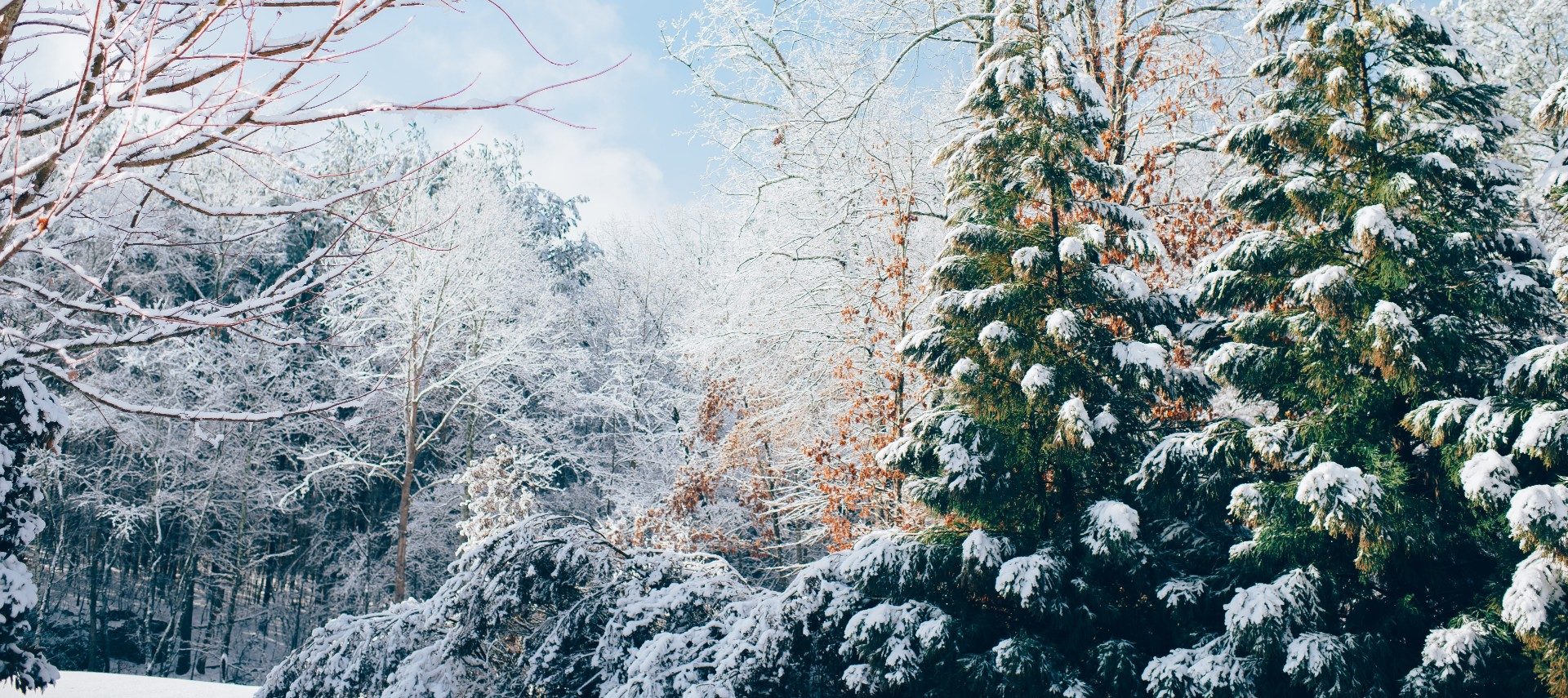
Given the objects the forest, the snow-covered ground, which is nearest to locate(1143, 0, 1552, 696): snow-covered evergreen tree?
the forest

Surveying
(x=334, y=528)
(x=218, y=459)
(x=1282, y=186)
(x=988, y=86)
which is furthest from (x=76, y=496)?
(x=1282, y=186)

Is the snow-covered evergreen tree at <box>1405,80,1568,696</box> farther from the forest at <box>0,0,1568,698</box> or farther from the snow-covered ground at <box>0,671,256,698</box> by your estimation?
the snow-covered ground at <box>0,671,256,698</box>

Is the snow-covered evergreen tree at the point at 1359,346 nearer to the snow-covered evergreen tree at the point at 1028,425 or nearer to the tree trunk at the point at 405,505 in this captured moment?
the snow-covered evergreen tree at the point at 1028,425

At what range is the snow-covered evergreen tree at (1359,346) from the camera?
4.97 meters

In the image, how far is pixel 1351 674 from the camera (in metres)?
4.74

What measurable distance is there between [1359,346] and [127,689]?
9.94 m

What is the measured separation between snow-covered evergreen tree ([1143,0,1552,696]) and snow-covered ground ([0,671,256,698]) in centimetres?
775

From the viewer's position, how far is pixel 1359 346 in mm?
5449

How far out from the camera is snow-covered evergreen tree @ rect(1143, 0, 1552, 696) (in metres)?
4.97

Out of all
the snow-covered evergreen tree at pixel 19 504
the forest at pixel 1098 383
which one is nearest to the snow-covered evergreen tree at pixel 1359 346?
the forest at pixel 1098 383

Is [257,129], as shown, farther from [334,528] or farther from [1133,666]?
[334,528]

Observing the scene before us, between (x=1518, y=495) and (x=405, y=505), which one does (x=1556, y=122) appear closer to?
(x=1518, y=495)

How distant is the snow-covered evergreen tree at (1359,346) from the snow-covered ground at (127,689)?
25.4ft

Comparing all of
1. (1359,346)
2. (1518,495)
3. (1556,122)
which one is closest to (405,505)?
(1359,346)
